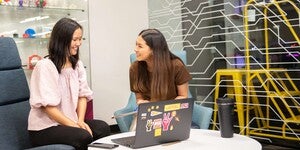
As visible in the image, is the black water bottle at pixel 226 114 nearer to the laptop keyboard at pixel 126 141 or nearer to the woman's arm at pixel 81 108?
the laptop keyboard at pixel 126 141

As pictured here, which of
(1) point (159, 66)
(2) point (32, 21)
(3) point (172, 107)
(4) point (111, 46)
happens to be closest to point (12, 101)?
(1) point (159, 66)

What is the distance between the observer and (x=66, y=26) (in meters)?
2.03

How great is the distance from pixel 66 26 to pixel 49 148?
0.82 m

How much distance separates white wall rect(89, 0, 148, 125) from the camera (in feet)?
12.3

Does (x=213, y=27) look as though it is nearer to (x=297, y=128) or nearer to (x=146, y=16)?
(x=146, y=16)

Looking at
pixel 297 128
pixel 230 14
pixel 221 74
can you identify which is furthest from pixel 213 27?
pixel 297 128

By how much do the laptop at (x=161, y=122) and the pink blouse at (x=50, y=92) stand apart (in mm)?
568

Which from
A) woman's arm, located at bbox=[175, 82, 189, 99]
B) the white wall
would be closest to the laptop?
woman's arm, located at bbox=[175, 82, 189, 99]

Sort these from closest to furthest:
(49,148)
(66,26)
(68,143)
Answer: (49,148), (68,143), (66,26)

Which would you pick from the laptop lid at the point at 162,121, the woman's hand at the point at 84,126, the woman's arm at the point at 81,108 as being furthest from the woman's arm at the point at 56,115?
the laptop lid at the point at 162,121

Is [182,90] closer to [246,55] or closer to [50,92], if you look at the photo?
[50,92]

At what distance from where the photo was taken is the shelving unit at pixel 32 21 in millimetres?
3166

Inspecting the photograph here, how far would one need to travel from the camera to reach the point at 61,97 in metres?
1.99

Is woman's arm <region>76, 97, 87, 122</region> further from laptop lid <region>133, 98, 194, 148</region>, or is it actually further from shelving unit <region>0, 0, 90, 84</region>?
shelving unit <region>0, 0, 90, 84</region>
